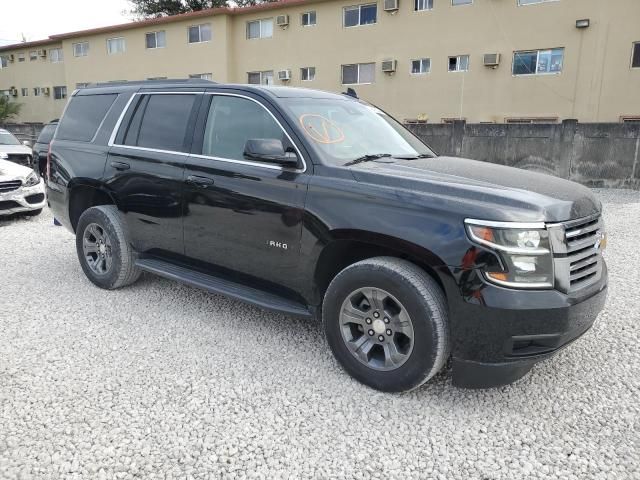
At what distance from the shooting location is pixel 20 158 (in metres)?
11.7

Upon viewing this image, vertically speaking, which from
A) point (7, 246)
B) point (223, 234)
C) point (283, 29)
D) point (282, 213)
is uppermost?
point (283, 29)

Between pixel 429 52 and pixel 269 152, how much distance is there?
18.5m

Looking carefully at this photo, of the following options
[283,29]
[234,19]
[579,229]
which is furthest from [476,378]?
[234,19]

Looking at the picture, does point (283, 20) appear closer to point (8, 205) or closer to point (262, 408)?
point (8, 205)

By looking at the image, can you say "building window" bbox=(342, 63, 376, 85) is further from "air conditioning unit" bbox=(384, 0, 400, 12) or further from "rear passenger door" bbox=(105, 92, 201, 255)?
"rear passenger door" bbox=(105, 92, 201, 255)

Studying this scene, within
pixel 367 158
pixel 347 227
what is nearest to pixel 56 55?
pixel 367 158

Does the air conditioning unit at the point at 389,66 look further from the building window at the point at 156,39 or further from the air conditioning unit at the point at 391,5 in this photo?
the building window at the point at 156,39

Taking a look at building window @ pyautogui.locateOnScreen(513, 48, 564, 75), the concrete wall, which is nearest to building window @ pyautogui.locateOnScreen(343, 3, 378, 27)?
building window @ pyautogui.locateOnScreen(513, 48, 564, 75)

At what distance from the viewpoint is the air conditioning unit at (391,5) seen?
19.6 m

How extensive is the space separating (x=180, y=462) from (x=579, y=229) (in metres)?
2.48

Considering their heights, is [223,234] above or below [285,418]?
above

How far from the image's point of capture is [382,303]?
2.87 m

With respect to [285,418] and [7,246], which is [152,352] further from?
[7,246]

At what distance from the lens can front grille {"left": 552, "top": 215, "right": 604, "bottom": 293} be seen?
2.57m
